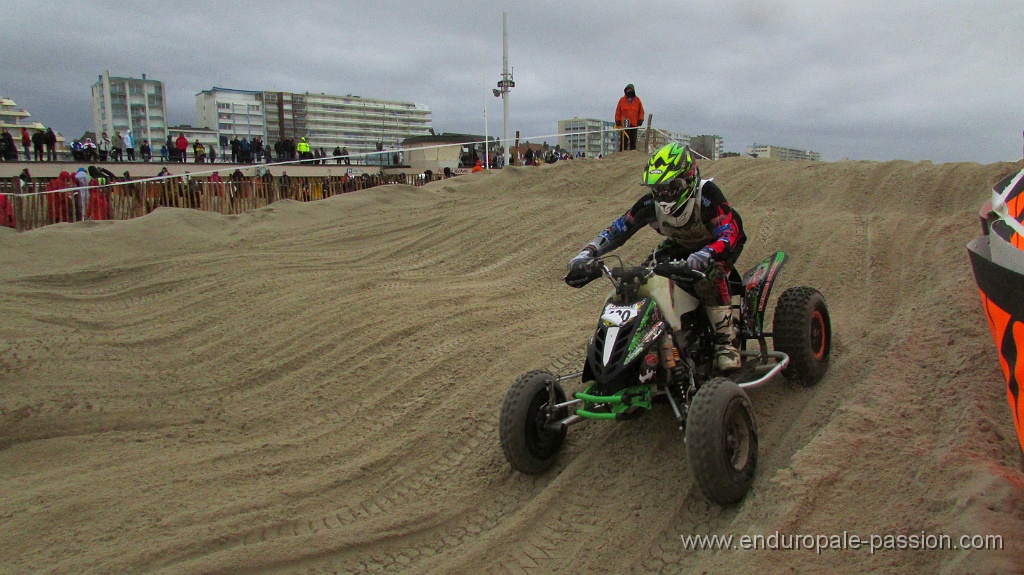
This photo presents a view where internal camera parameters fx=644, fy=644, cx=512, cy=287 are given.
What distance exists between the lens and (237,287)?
828 centimetres

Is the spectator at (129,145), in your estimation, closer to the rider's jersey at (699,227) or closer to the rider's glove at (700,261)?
the rider's jersey at (699,227)

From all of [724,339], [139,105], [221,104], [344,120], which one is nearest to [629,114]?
[724,339]

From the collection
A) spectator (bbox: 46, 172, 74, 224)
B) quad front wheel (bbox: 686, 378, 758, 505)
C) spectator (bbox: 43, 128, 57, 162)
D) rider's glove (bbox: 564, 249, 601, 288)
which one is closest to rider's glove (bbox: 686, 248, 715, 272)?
rider's glove (bbox: 564, 249, 601, 288)

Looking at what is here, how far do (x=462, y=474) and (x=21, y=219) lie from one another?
11.2 meters

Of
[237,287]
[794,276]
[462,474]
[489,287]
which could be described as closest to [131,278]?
[237,287]

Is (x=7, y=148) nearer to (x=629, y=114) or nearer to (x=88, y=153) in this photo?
(x=88, y=153)

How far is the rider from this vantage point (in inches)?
168

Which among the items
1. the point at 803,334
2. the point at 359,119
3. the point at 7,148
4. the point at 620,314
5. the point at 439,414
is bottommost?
the point at 439,414

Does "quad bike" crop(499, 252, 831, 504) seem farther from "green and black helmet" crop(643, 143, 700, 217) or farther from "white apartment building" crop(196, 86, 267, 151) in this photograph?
"white apartment building" crop(196, 86, 267, 151)

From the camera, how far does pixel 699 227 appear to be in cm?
455

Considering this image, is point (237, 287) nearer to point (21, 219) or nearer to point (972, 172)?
point (21, 219)

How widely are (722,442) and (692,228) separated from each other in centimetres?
178

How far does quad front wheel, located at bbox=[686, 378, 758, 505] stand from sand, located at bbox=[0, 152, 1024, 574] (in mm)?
162

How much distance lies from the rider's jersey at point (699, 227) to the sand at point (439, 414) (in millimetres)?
1193
